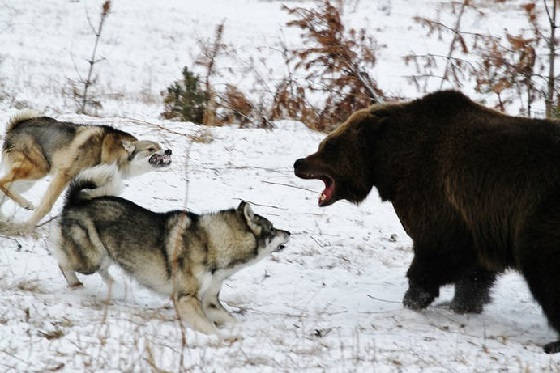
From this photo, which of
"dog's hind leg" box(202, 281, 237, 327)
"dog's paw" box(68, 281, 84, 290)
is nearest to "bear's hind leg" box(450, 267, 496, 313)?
"dog's hind leg" box(202, 281, 237, 327)

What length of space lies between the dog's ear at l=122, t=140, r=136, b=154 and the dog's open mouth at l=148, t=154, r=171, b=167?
243mm

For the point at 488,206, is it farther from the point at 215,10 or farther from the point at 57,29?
the point at 215,10

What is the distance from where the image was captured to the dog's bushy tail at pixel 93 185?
621 cm

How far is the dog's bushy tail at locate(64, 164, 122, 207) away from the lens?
6207 millimetres

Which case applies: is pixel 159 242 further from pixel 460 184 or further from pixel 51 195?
pixel 460 184

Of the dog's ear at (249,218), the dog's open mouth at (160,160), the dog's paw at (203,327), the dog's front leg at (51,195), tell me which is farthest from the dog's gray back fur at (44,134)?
the dog's paw at (203,327)

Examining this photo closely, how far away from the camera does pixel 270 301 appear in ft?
21.7

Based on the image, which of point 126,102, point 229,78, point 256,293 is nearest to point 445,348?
point 256,293

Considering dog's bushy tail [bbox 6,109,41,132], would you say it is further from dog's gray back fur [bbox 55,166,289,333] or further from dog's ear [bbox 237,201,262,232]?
dog's ear [bbox 237,201,262,232]

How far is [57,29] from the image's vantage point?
25.8 metres

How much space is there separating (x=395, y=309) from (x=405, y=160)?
1.40 meters

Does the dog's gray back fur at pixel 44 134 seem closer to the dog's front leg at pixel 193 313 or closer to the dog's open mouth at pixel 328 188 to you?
the dog's open mouth at pixel 328 188

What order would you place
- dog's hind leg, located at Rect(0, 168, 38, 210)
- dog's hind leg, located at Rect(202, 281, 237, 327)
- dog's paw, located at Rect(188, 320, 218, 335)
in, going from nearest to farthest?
1. dog's paw, located at Rect(188, 320, 218, 335)
2. dog's hind leg, located at Rect(202, 281, 237, 327)
3. dog's hind leg, located at Rect(0, 168, 38, 210)

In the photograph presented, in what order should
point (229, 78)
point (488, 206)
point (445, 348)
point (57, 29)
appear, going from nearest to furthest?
point (445, 348), point (488, 206), point (229, 78), point (57, 29)
